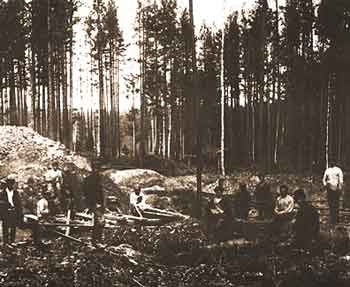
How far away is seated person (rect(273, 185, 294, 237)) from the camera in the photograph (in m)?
9.02

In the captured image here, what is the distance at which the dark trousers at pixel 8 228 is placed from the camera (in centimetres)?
823

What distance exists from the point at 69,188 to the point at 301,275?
4.43 meters

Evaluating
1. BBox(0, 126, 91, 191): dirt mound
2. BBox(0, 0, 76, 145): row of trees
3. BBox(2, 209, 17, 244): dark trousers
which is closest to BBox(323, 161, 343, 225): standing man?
BBox(0, 126, 91, 191): dirt mound

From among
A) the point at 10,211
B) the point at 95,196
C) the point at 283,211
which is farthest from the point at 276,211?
the point at 10,211

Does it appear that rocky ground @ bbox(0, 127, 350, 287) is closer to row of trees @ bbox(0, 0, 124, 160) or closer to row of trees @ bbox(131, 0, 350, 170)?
row of trees @ bbox(131, 0, 350, 170)

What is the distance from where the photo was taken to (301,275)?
7.98 m

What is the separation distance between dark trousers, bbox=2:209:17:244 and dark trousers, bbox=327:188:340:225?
593 centimetres

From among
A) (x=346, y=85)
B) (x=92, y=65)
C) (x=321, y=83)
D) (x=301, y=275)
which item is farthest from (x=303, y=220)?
(x=92, y=65)

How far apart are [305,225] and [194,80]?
3.80m

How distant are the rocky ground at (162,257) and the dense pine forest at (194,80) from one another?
56.5 inches

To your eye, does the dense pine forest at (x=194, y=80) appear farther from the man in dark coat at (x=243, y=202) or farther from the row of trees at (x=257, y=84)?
the man in dark coat at (x=243, y=202)

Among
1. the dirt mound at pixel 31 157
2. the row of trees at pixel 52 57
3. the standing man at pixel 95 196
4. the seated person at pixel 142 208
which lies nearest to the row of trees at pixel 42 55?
the row of trees at pixel 52 57

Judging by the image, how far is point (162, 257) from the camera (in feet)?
26.8

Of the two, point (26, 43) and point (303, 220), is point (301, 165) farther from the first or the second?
point (26, 43)
